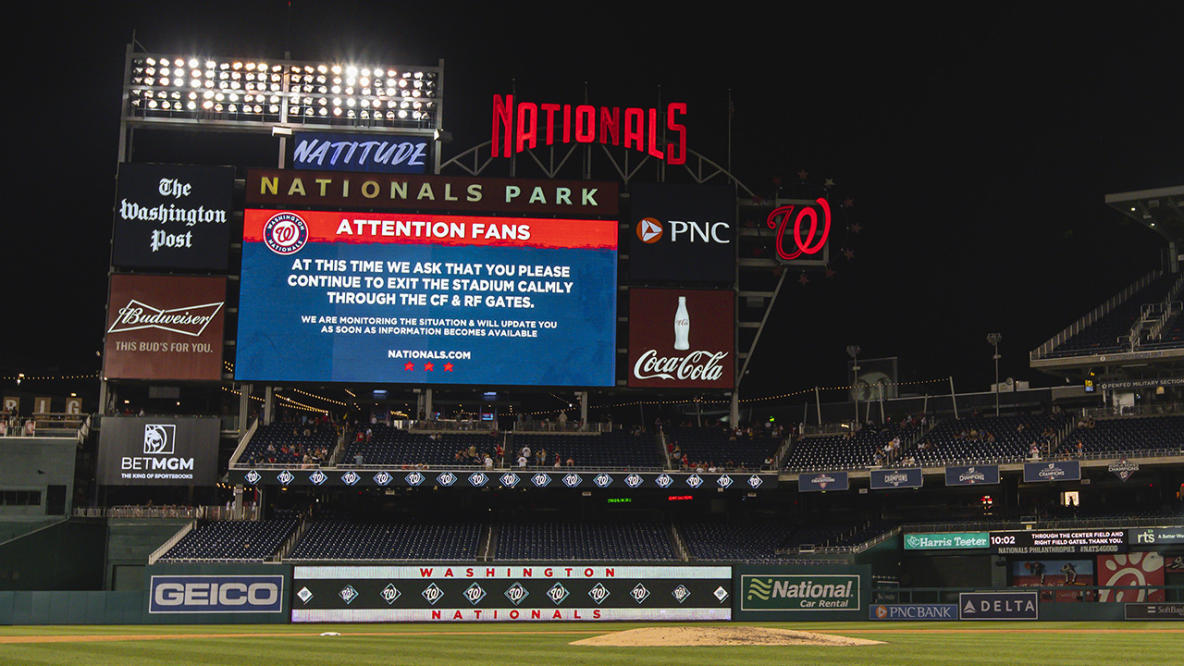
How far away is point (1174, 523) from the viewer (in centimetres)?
3341

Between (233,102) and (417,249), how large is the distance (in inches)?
337

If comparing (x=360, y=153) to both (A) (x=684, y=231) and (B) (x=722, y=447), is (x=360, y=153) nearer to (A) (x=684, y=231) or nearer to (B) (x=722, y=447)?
(A) (x=684, y=231)

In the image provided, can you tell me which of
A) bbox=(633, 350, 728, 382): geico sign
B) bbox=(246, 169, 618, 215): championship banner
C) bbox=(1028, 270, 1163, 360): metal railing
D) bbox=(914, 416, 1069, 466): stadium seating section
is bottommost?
bbox=(914, 416, 1069, 466): stadium seating section

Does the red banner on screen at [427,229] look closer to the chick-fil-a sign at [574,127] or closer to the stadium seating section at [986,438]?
the chick-fil-a sign at [574,127]

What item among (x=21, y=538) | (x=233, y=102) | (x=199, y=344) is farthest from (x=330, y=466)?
(x=233, y=102)

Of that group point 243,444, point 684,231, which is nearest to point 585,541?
point 684,231

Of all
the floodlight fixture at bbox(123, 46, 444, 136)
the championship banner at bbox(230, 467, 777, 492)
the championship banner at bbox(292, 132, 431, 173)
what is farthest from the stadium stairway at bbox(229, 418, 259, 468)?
the floodlight fixture at bbox(123, 46, 444, 136)

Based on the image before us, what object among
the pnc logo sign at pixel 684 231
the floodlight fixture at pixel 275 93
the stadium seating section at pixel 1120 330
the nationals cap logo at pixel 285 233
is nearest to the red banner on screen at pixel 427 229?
the nationals cap logo at pixel 285 233

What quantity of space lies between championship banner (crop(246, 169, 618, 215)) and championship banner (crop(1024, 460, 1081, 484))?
15084 millimetres

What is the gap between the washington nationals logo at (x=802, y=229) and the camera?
40531mm

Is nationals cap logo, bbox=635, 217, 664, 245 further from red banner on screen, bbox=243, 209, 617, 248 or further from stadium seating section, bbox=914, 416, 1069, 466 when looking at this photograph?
stadium seating section, bbox=914, 416, 1069, 466

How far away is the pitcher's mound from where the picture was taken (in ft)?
60.0

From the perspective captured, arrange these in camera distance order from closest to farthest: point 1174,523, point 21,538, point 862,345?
point 1174,523 → point 21,538 → point 862,345

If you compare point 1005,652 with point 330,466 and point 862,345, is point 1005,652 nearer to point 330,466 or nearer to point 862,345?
point 330,466
